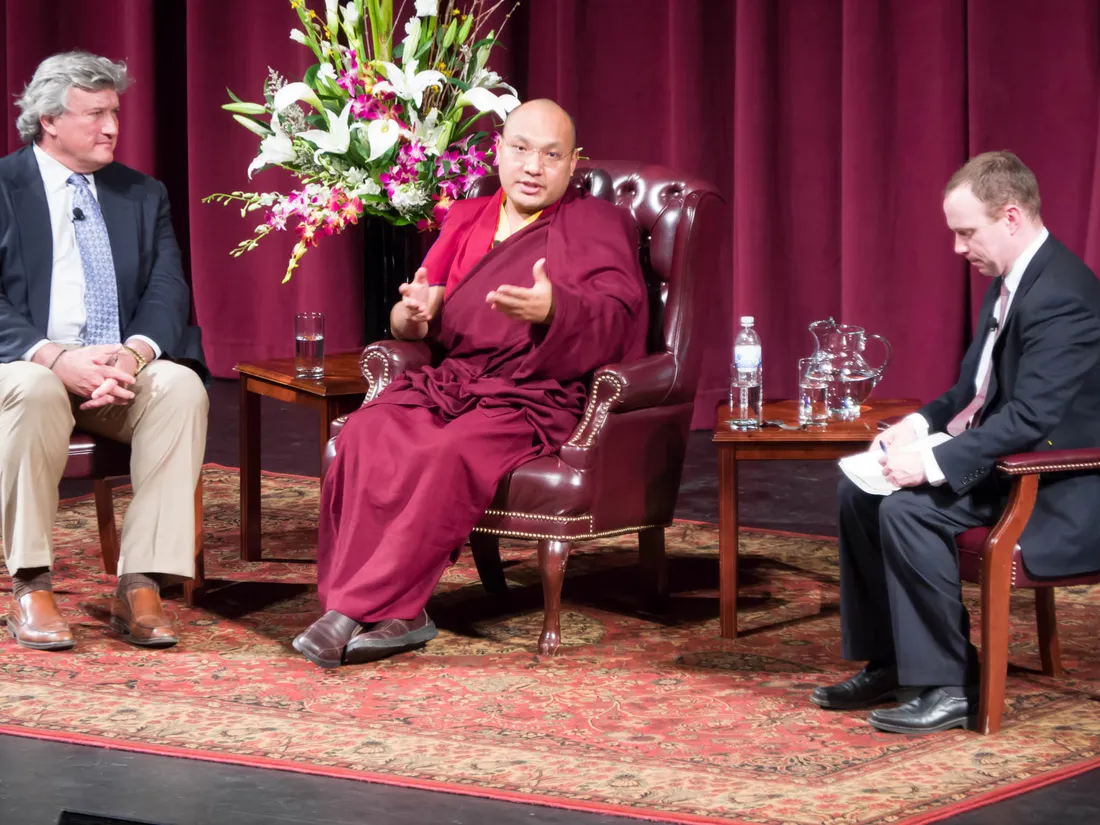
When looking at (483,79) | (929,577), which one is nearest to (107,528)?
(483,79)

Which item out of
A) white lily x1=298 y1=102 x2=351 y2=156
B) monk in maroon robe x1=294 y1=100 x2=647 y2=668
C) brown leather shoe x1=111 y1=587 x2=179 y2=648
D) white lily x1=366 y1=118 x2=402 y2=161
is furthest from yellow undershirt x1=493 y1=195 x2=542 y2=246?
brown leather shoe x1=111 y1=587 x2=179 y2=648

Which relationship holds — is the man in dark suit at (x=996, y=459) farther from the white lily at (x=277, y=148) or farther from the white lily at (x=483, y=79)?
the white lily at (x=277, y=148)

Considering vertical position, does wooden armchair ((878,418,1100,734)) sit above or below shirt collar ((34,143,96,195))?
below

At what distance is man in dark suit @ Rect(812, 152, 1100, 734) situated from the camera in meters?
2.97

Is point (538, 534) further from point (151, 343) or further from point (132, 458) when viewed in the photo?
point (151, 343)

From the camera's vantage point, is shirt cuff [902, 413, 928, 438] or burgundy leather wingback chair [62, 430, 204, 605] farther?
burgundy leather wingback chair [62, 430, 204, 605]

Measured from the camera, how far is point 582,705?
3170 millimetres

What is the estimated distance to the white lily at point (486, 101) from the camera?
4.04 meters

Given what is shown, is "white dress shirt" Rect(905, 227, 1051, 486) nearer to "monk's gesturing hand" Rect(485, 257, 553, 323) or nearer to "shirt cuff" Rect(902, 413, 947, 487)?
"shirt cuff" Rect(902, 413, 947, 487)

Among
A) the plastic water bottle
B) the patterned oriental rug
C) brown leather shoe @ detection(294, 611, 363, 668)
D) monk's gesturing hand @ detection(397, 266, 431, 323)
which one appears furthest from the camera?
monk's gesturing hand @ detection(397, 266, 431, 323)

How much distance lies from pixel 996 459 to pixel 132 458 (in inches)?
73.2

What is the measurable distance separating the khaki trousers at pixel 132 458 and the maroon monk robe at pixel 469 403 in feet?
1.08

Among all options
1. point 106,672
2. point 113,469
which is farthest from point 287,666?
point 113,469

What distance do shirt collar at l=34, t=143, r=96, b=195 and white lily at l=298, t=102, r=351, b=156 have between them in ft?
1.89
